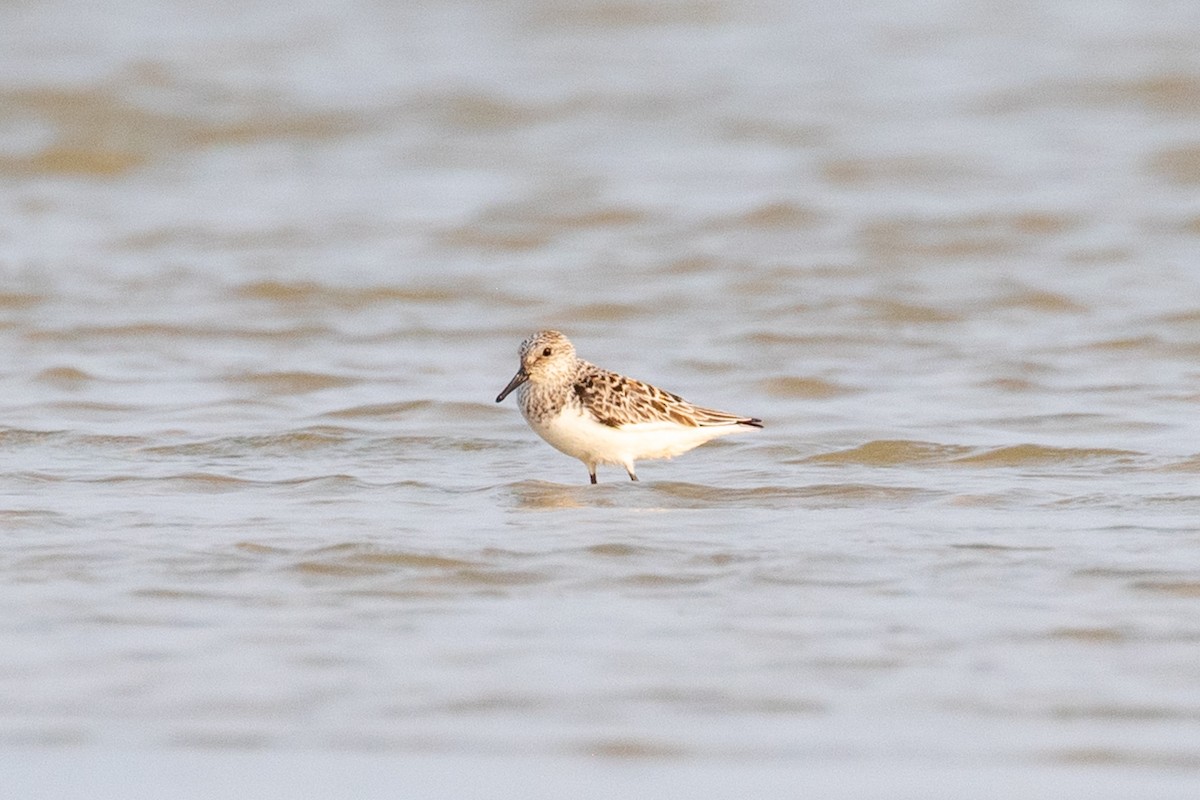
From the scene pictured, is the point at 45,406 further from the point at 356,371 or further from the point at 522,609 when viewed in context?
the point at 522,609

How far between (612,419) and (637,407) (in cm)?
13

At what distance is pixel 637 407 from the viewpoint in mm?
7355

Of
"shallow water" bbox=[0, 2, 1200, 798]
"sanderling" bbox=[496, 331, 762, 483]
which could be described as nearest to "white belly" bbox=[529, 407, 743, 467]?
"sanderling" bbox=[496, 331, 762, 483]

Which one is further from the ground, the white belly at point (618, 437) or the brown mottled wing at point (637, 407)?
the brown mottled wing at point (637, 407)

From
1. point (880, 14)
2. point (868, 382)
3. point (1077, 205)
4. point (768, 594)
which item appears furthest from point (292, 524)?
point (880, 14)

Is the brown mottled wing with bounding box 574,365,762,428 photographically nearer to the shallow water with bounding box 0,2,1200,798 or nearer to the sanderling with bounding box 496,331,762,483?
the sanderling with bounding box 496,331,762,483

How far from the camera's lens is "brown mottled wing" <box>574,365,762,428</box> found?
7.30 metres

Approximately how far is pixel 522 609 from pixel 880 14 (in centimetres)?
1670

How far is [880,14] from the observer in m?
20.9

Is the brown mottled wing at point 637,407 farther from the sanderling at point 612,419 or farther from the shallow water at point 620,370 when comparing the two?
the shallow water at point 620,370

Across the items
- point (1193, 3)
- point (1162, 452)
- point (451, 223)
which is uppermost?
point (1193, 3)

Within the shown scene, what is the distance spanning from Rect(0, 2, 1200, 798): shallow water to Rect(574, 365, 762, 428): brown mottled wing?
286mm

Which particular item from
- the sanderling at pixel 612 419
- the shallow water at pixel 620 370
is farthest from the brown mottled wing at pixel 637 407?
the shallow water at pixel 620 370

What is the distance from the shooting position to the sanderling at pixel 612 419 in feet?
23.9
